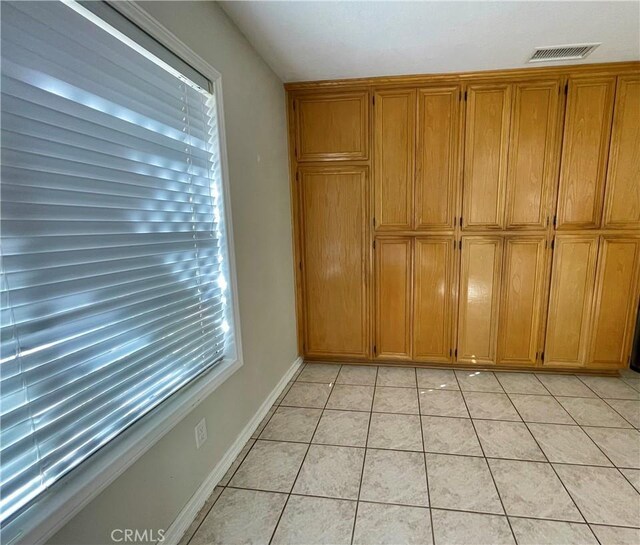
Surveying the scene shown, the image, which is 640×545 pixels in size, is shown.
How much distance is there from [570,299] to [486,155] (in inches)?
52.4

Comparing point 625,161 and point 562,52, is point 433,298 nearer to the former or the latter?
point 625,161

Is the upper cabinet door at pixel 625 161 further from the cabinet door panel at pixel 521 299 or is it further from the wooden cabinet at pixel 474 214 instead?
the cabinet door panel at pixel 521 299

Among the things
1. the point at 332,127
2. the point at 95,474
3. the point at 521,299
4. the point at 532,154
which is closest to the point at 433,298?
the point at 521,299

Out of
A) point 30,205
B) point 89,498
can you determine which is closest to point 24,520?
point 89,498

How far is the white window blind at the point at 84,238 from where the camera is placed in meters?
0.79

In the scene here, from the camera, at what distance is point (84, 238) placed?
968 mm

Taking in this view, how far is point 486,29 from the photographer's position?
1875mm

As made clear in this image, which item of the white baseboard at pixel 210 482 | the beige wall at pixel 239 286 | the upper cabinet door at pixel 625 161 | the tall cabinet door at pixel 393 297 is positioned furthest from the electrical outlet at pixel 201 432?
the upper cabinet door at pixel 625 161

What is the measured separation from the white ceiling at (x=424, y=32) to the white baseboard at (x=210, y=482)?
7.53 feet

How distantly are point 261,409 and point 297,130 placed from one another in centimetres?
216

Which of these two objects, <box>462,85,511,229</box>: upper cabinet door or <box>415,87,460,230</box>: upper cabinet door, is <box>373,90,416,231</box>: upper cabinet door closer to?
<box>415,87,460,230</box>: upper cabinet door

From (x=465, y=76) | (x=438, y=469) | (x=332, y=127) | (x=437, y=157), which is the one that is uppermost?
(x=465, y=76)

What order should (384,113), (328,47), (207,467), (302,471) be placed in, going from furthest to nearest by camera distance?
(384,113) → (328,47) → (302,471) → (207,467)

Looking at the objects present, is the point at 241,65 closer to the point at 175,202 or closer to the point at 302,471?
the point at 175,202
